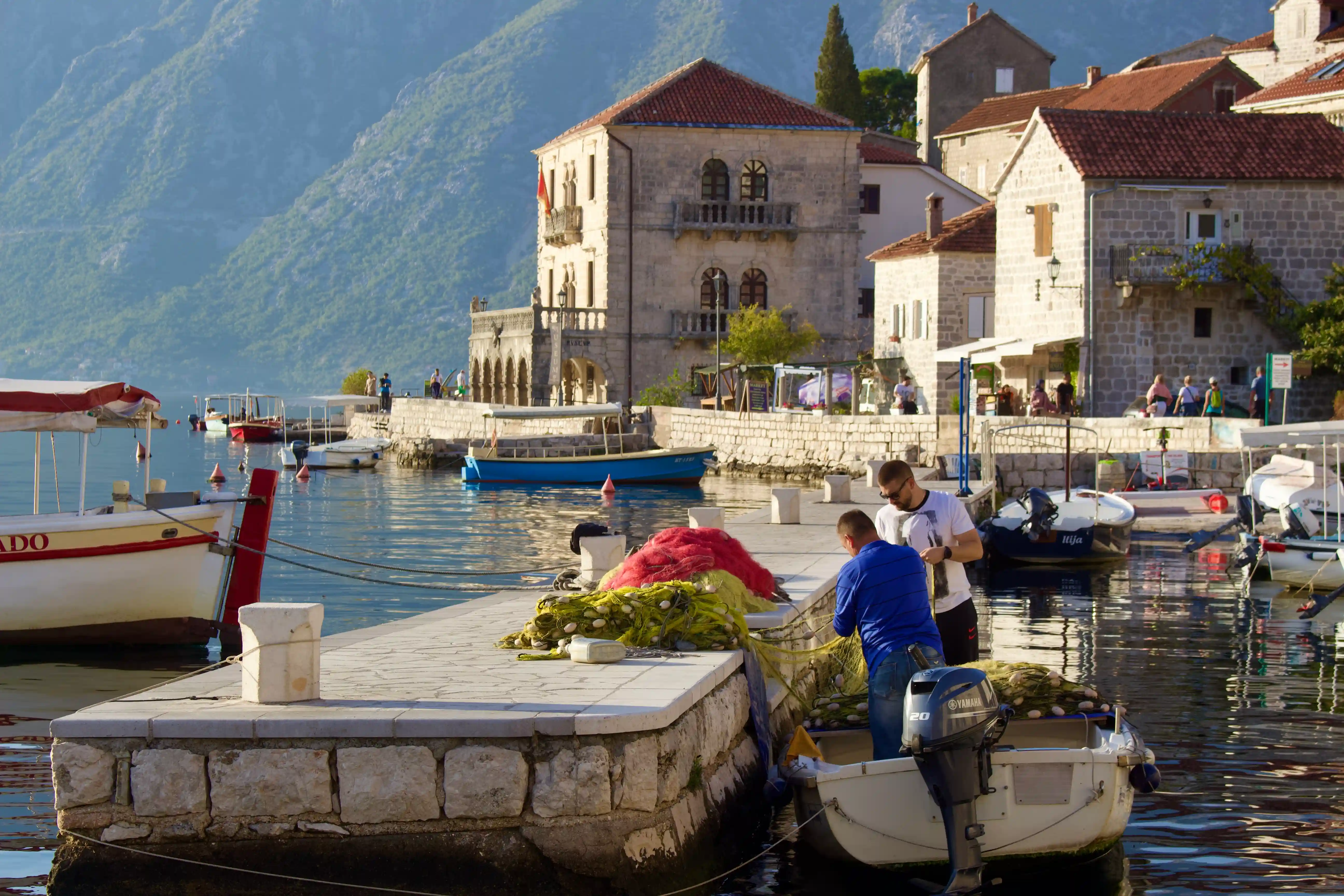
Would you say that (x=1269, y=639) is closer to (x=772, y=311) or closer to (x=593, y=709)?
(x=593, y=709)

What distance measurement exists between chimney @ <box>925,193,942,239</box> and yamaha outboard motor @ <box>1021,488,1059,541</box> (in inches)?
868

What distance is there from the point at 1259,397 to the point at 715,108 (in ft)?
76.7

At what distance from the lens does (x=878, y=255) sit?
47.2 metres

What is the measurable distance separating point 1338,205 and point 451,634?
31.9 metres

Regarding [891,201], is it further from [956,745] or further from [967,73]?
[956,745]

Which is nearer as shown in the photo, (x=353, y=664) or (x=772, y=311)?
(x=353, y=664)

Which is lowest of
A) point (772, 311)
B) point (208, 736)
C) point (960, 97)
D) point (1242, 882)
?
point (1242, 882)

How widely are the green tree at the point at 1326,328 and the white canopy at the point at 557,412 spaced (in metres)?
18.5

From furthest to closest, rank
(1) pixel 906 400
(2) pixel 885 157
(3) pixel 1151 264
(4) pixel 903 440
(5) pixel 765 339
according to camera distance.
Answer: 1. (2) pixel 885 157
2. (5) pixel 765 339
3. (1) pixel 906 400
4. (4) pixel 903 440
5. (3) pixel 1151 264

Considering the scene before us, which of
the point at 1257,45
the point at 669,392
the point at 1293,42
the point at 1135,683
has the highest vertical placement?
the point at 1257,45

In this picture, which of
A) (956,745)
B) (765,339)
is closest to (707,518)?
(956,745)

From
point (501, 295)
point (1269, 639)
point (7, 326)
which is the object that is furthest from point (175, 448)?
point (7, 326)

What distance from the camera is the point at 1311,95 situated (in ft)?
143

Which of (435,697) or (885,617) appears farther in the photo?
(885,617)
